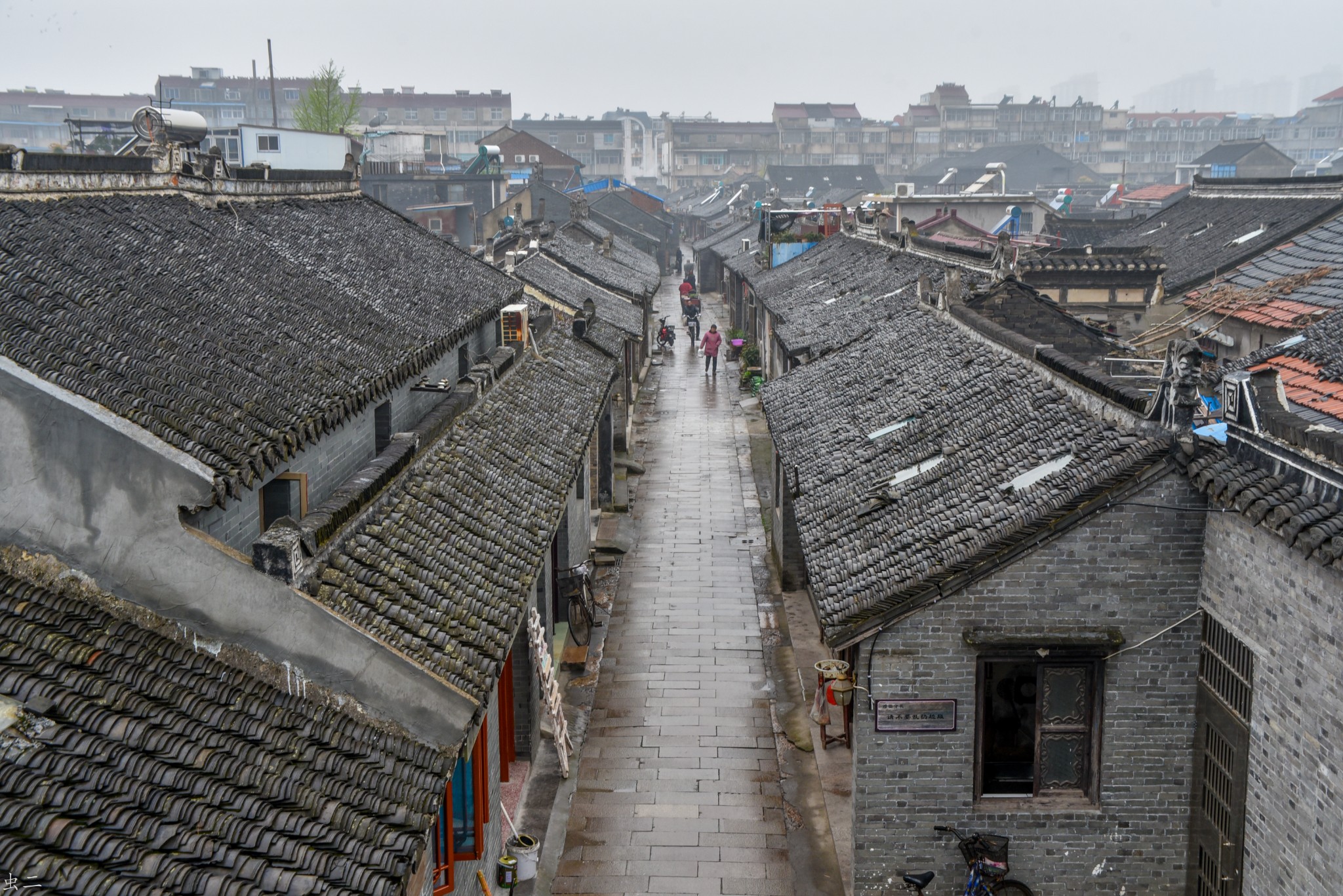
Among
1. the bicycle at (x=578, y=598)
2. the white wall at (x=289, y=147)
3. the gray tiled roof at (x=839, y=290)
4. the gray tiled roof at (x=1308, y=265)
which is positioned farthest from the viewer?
the white wall at (x=289, y=147)

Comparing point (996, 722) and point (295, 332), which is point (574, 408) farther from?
point (996, 722)

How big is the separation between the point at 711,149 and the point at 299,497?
125m

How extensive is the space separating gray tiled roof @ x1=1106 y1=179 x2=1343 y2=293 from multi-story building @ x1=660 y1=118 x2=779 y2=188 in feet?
289

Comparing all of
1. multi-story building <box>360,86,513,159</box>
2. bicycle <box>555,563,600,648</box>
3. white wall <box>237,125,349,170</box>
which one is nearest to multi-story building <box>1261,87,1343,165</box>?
multi-story building <box>360,86,513,159</box>

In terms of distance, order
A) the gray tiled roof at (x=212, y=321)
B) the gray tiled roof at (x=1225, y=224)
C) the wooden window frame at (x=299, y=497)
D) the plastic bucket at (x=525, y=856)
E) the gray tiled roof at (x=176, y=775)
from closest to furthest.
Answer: the gray tiled roof at (x=176, y=775) < the gray tiled roof at (x=212, y=321) < the wooden window frame at (x=299, y=497) < the plastic bucket at (x=525, y=856) < the gray tiled roof at (x=1225, y=224)

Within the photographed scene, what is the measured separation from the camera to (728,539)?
27438 mm

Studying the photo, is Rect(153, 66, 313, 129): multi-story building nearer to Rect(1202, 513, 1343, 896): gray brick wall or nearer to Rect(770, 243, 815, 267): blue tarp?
Rect(770, 243, 815, 267): blue tarp

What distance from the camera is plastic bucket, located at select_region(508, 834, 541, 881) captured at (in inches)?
520

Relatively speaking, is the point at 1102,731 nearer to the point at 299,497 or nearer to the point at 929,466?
the point at 929,466

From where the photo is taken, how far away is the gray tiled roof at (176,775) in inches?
279

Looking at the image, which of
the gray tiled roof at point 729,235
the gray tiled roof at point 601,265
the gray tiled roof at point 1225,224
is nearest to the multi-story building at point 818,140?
the gray tiled roof at point 729,235

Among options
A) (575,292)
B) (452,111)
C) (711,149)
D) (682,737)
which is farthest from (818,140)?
(682,737)

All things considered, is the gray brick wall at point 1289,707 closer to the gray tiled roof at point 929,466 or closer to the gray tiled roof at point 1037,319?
the gray tiled roof at point 929,466

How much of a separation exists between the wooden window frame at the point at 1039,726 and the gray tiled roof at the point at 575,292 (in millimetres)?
22124
